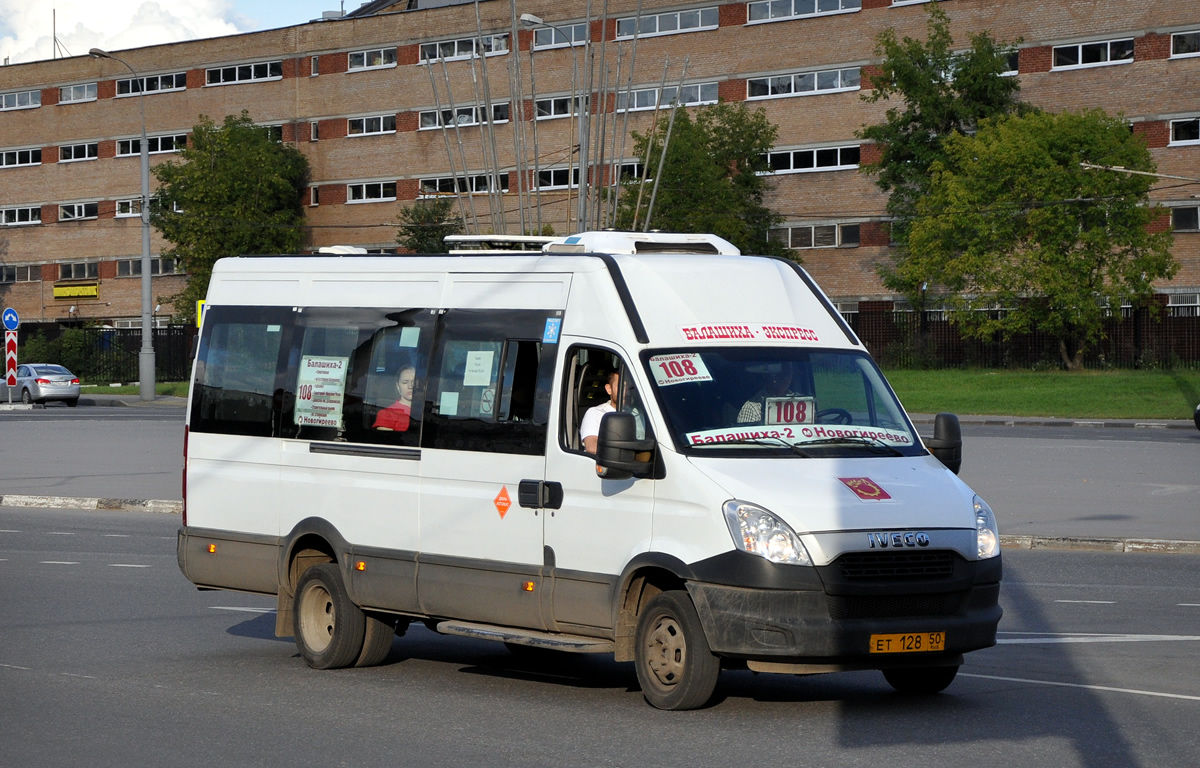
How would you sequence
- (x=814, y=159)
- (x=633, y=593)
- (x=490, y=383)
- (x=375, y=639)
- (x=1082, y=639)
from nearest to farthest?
(x=633, y=593)
(x=490, y=383)
(x=375, y=639)
(x=1082, y=639)
(x=814, y=159)

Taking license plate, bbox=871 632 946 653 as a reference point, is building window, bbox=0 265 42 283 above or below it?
above

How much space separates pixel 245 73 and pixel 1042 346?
42226 millimetres

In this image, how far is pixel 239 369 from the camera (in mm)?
10523

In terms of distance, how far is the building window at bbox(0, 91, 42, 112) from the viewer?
8438cm

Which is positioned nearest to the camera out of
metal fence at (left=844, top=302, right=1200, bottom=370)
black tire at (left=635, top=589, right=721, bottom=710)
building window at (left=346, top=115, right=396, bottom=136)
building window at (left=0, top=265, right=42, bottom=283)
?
black tire at (left=635, top=589, right=721, bottom=710)

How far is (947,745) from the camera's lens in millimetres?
7188

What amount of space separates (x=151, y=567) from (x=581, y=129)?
22764 mm

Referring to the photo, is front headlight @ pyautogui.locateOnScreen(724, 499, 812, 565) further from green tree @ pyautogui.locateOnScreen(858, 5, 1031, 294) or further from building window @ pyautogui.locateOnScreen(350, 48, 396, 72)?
building window @ pyautogui.locateOnScreen(350, 48, 396, 72)

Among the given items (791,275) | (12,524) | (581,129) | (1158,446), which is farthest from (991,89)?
(791,275)

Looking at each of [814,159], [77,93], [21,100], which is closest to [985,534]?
[814,159]

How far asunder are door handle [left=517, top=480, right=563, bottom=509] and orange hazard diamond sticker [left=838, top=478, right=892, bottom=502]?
1573 mm

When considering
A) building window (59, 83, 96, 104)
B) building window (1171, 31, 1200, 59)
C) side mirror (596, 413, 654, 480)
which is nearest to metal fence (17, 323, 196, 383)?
building window (59, 83, 96, 104)

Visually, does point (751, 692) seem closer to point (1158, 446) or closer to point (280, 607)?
point (280, 607)

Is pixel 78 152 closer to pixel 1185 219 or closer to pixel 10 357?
pixel 10 357
